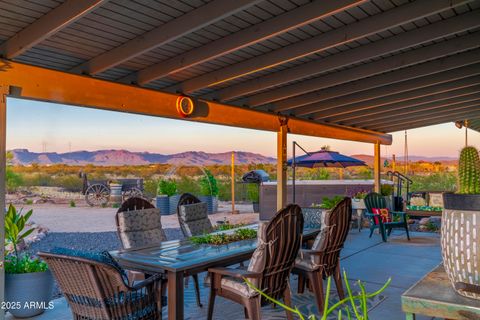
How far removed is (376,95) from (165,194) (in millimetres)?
A: 8038

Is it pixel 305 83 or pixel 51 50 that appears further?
pixel 305 83

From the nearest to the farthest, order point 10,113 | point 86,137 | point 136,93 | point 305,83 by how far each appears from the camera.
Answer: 1. point 10,113
2. point 136,93
3. point 305,83
4. point 86,137

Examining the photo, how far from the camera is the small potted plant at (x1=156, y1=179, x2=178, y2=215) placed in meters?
12.4

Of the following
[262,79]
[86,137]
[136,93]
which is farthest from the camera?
[86,137]

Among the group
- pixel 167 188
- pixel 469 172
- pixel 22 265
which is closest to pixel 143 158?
pixel 167 188

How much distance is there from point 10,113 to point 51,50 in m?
0.64

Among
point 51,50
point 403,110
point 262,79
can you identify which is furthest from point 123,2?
point 403,110

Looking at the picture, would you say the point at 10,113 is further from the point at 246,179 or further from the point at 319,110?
the point at 246,179

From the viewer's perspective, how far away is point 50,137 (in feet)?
43.9

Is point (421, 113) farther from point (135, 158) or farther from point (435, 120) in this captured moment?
point (135, 158)

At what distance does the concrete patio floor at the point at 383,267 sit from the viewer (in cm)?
381

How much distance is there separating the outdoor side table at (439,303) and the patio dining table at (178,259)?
1927 millimetres

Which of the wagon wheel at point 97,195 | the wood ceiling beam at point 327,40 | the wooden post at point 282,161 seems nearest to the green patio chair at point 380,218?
the wooden post at point 282,161

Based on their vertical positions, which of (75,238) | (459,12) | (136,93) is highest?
(459,12)
